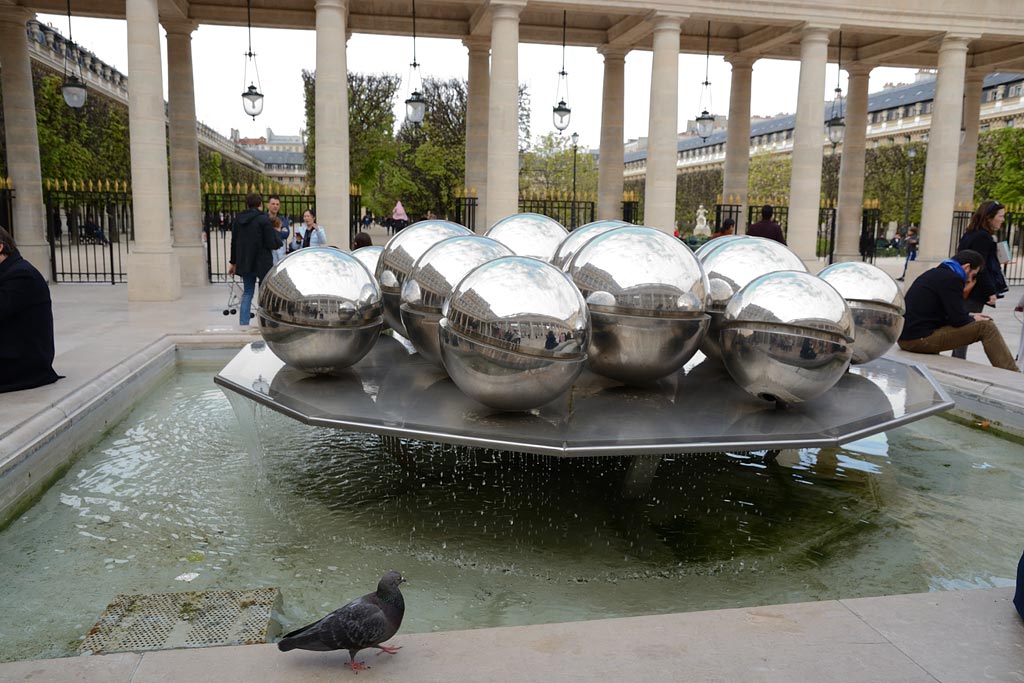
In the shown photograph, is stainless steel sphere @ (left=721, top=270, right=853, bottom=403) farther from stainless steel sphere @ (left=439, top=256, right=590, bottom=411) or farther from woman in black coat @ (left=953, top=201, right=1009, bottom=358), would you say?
woman in black coat @ (left=953, top=201, right=1009, bottom=358)

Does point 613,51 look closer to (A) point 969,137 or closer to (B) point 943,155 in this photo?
(B) point 943,155

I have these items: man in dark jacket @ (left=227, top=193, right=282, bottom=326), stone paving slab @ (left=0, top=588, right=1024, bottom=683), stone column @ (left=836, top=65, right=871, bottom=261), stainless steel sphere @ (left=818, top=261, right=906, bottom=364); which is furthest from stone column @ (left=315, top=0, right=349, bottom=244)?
stone column @ (left=836, top=65, right=871, bottom=261)

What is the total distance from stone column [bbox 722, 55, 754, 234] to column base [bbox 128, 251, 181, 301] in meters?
18.0

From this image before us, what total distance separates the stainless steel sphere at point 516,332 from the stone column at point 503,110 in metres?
16.0

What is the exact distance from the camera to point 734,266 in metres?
6.30

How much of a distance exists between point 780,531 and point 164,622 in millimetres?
4011

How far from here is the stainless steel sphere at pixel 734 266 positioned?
6.08m

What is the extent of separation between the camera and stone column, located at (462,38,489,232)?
25.1 metres

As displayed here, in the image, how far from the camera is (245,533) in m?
5.34

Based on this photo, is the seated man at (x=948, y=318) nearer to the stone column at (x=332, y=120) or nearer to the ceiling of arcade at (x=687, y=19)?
the stone column at (x=332, y=120)

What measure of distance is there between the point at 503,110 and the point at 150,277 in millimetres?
9738

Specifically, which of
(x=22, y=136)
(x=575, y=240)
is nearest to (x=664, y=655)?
(x=575, y=240)

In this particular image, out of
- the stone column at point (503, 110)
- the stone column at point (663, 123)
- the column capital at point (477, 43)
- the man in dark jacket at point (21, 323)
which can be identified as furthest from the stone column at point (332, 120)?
the man in dark jacket at point (21, 323)

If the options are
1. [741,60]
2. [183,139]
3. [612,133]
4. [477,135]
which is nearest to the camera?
[183,139]
